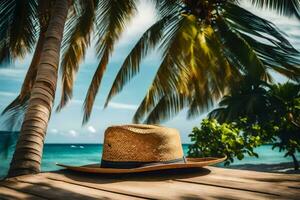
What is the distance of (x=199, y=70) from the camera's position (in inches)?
325

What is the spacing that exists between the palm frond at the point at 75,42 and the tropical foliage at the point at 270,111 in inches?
183

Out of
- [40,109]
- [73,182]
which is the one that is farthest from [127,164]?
[40,109]

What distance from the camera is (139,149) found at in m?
2.68

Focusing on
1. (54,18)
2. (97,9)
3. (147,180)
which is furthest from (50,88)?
(97,9)

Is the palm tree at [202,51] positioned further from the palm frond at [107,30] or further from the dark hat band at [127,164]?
the dark hat band at [127,164]

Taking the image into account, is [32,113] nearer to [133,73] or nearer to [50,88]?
[50,88]

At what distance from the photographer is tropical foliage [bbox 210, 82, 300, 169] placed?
429 inches

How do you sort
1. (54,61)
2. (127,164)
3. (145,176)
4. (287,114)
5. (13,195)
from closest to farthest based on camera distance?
1. (13,195)
2. (145,176)
3. (127,164)
4. (54,61)
5. (287,114)

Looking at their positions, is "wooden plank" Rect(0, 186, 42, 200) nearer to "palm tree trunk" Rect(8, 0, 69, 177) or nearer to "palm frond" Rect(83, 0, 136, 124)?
"palm tree trunk" Rect(8, 0, 69, 177)

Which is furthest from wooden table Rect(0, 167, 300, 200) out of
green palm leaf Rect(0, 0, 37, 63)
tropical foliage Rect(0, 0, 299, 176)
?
green palm leaf Rect(0, 0, 37, 63)

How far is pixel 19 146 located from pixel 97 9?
15.0 feet

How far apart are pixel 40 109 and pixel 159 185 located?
2452 mm

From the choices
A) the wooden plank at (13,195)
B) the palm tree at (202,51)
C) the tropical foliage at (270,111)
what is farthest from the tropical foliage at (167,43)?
the wooden plank at (13,195)

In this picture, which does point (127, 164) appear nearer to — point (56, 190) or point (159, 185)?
point (159, 185)
